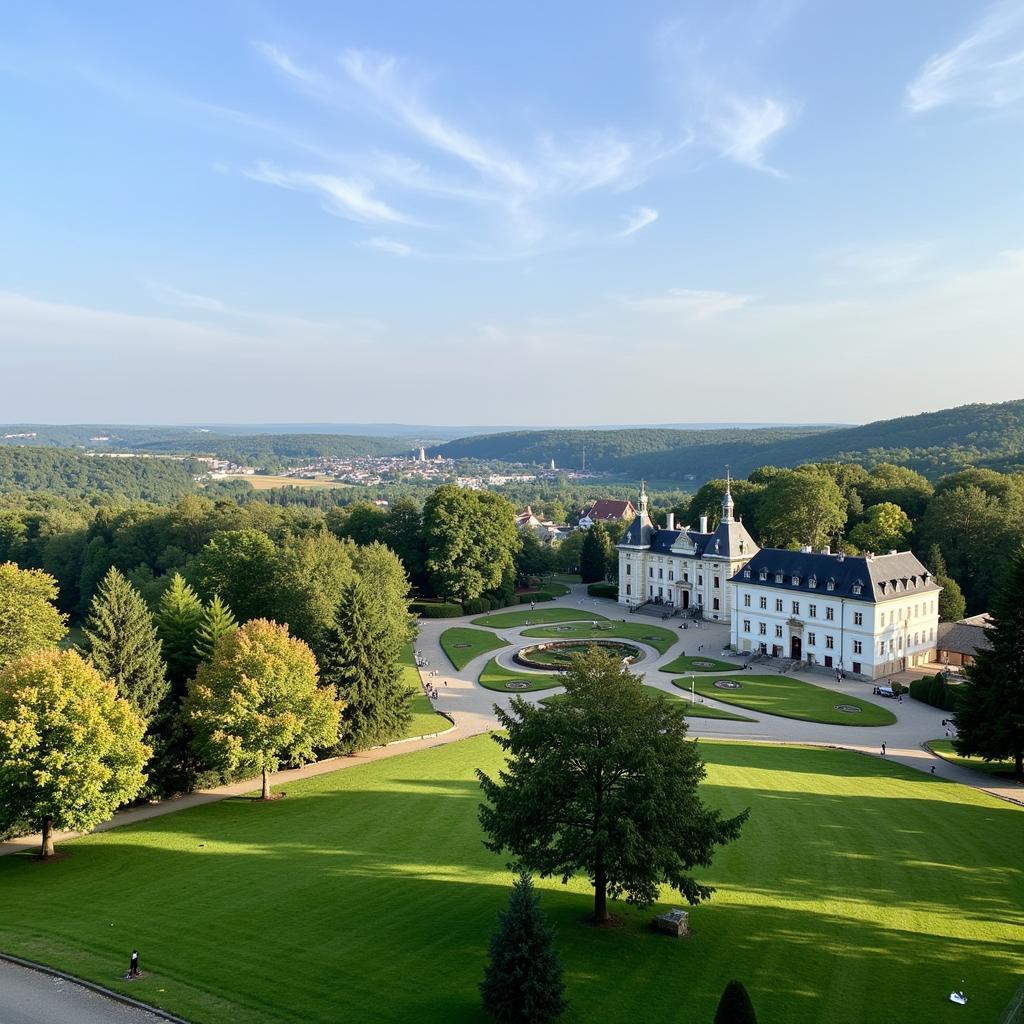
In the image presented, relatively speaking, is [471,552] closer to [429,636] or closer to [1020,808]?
[429,636]

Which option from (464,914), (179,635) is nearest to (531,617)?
(179,635)

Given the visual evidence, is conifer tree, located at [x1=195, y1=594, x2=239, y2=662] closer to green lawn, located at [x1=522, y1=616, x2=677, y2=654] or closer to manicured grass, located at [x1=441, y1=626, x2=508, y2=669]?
manicured grass, located at [x1=441, y1=626, x2=508, y2=669]

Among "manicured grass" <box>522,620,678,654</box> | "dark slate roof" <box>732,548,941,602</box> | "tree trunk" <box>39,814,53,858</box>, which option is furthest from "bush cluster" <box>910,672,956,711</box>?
"tree trunk" <box>39,814,53,858</box>

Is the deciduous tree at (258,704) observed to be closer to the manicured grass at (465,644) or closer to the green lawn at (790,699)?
the green lawn at (790,699)

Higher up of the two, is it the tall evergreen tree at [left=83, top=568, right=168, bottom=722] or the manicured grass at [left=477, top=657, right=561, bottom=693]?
the tall evergreen tree at [left=83, top=568, right=168, bottom=722]

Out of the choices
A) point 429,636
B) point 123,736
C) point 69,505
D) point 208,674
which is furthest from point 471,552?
point 69,505
